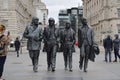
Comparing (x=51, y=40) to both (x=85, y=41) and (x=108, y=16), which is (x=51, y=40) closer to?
(x=85, y=41)

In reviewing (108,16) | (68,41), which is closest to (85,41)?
(68,41)

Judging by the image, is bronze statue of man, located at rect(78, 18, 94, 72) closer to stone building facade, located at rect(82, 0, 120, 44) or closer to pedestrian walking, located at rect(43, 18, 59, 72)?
pedestrian walking, located at rect(43, 18, 59, 72)

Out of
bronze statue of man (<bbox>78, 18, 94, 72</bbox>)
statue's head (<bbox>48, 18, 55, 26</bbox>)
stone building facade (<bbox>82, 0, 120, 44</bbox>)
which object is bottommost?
bronze statue of man (<bbox>78, 18, 94, 72</bbox>)

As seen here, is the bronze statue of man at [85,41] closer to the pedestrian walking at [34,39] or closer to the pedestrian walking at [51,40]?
the pedestrian walking at [51,40]

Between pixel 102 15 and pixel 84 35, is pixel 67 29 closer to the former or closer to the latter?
pixel 84 35

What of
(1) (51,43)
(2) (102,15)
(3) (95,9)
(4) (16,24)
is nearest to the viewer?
(1) (51,43)

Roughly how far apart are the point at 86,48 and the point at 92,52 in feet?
1.10

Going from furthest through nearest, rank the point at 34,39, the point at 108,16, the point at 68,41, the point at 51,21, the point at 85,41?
the point at 108,16 → the point at 68,41 → the point at 85,41 → the point at 51,21 → the point at 34,39

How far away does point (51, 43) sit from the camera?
17.5 m

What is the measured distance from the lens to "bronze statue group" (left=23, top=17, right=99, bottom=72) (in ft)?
56.3

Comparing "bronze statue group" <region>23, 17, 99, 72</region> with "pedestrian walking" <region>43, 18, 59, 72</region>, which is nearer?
"bronze statue group" <region>23, 17, 99, 72</region>

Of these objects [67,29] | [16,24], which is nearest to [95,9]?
[16,24]

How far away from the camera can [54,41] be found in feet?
57.7

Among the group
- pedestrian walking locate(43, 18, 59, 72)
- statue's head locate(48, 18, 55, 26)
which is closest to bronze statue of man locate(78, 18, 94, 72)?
pedestrian walking locate(43, 18, 59, 72)
